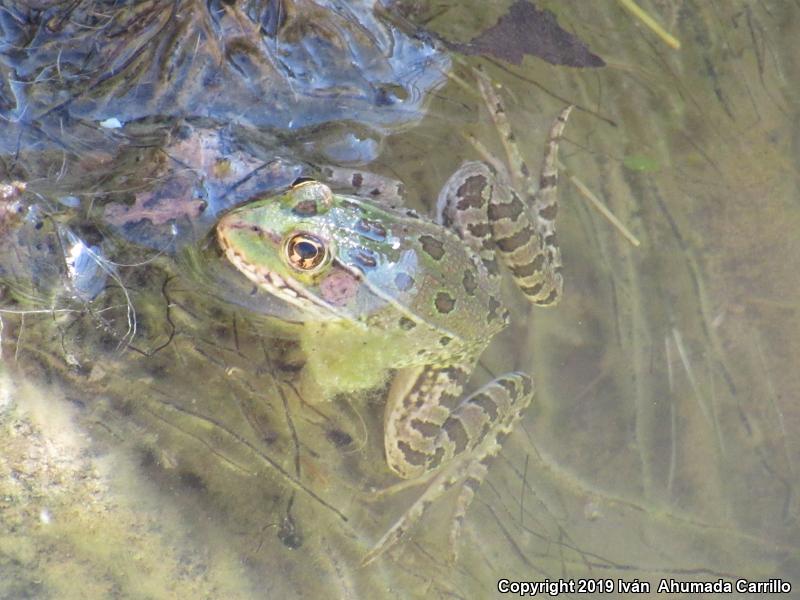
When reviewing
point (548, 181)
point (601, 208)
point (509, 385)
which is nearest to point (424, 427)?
point (509, 385)

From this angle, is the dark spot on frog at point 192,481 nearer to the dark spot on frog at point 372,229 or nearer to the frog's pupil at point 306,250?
the frog's pupil at point 306,250

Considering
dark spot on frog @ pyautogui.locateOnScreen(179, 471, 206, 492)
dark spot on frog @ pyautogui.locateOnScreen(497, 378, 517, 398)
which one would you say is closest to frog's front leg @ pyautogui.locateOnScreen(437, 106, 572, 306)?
dark spot on frog @ pyautogui.locateOnScreen(497, 378, 517, 398)

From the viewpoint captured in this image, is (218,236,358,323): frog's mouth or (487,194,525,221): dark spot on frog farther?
(487,194,525,221): dark spot on frog

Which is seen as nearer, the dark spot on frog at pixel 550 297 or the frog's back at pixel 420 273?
the frog's back at pixel 420 273

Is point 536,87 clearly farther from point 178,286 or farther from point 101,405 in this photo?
point 101,405

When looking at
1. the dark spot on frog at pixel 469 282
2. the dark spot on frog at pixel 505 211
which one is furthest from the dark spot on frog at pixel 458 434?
the dark spot on frog at pixel 505 211

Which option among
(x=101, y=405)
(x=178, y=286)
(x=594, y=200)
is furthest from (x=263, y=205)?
(x=594, y=200)

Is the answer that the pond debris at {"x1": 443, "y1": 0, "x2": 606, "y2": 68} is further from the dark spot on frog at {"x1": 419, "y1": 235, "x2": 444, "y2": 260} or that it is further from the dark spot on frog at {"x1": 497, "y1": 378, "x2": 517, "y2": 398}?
the dark spot on frog at {"x1": 497, "y1": 378, "x2": 517, "y2": 398}
